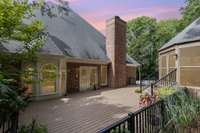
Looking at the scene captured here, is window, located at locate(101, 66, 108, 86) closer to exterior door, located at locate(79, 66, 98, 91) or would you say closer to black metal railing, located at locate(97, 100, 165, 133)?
exterior door, located at locate(79, 66, 98, 91)

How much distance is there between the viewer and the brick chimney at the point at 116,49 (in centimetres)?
2192

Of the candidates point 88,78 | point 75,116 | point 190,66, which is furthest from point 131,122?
point 88,78

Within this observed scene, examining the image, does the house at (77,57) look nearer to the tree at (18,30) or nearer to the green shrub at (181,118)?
the tree at (18,30)

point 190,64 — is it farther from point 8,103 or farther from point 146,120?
point 8,103

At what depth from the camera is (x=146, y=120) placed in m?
5.83

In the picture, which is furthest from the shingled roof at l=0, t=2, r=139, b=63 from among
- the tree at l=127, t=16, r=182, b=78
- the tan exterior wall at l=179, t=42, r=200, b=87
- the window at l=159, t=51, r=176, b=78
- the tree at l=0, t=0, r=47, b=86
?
the tree at l=127, t=16, r=182, b=78

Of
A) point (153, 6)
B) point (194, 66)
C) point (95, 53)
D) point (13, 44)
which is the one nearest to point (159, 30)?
point (153, 6)

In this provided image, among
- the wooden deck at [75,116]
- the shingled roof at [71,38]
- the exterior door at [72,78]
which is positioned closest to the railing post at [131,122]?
the wooden deck at [75,116]

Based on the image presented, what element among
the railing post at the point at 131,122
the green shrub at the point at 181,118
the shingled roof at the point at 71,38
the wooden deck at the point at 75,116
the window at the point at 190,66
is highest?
the shingled roof at the point at 71,38

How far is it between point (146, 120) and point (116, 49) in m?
16.5

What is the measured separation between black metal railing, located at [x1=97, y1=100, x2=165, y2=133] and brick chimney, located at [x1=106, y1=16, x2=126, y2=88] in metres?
15.2

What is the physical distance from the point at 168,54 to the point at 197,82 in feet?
13.8

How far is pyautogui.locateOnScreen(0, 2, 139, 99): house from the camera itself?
1489 cm

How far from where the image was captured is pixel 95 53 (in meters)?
20.7
